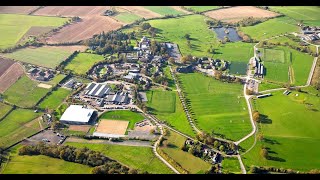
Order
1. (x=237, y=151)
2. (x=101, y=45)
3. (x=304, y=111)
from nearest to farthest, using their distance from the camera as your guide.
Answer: (x=237, y=151) < (x=304, y=111) < (x=101, y=45)

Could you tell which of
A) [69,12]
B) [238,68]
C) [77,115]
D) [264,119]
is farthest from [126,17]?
[264,119]

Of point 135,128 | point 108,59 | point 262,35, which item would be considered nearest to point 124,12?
point 108,59

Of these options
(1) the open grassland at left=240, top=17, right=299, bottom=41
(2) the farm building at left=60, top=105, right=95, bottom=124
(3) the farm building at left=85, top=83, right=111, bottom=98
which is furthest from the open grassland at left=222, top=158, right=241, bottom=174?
(1) the open grassland at left=240, top=17, right=299, bottom=41

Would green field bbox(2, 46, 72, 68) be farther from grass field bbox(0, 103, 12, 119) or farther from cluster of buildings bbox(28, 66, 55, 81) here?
grass field bbox(0, 103, 12, 119)

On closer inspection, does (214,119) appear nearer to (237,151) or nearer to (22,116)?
(237,151)

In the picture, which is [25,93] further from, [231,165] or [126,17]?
[126,17]

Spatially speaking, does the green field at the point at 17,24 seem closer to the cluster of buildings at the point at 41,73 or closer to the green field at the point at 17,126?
the cluster of buildings at the point at 41,73
